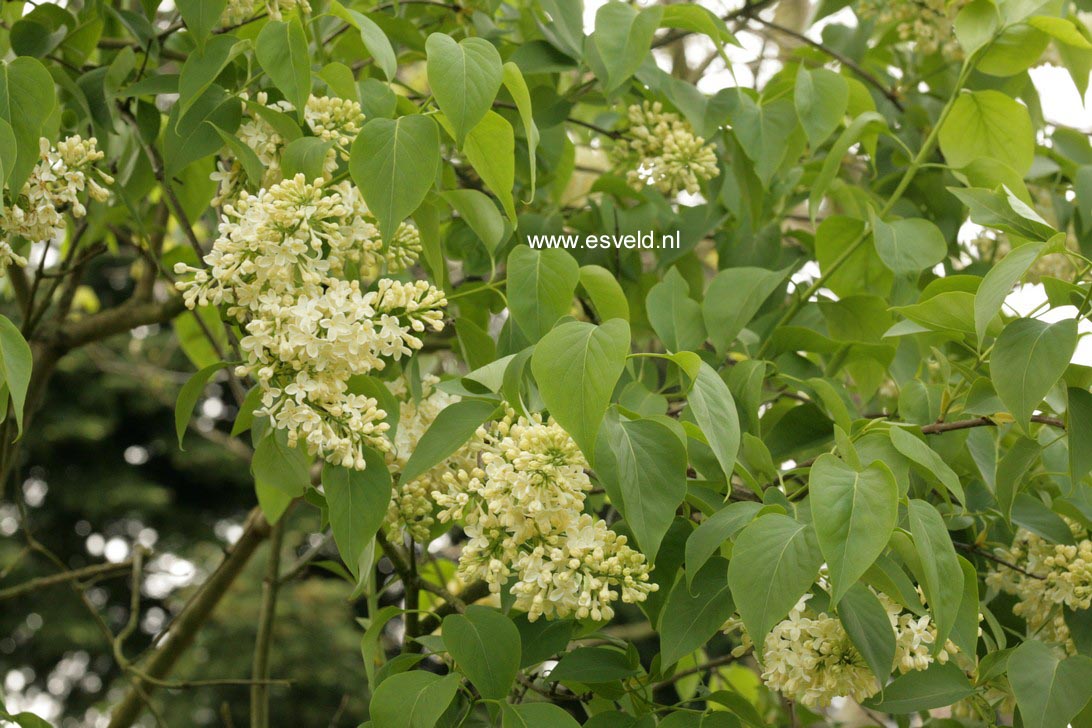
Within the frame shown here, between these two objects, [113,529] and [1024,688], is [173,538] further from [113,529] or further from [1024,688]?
[1024,688]

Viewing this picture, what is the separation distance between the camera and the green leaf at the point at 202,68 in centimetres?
88

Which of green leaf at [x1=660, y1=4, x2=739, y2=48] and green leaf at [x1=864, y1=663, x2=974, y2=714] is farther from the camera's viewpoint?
green leaf at [x1=660, y1=4, x2=739, y2=48]

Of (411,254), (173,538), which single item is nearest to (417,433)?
(411,254)

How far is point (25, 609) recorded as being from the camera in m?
6.11

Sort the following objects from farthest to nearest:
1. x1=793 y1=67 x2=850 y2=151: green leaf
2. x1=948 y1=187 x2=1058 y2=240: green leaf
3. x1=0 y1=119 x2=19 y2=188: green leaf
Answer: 1. x1=793 y1=67 x2=850 y2=151: green leaf
2. x1=948 y1=187 x2=1058 y2=240: green leaf
3. x1=0 y1=119 x2=19 y2=188: green leaf

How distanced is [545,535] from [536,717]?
0.15 m

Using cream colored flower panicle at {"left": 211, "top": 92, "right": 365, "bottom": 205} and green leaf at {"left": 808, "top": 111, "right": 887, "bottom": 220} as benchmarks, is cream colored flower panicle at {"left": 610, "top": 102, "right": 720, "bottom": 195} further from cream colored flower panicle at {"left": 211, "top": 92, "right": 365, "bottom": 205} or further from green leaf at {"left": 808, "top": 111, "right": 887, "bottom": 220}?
cream colored flower panicle at {"left": 211, "top": 92, "right": 365, "bottom": 205}

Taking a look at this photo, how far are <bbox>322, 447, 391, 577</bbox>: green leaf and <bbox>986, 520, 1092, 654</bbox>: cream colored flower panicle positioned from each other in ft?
1.98

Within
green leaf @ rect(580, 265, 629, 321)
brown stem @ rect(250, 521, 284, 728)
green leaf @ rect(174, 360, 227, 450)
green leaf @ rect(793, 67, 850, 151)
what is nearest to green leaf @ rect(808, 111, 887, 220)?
green leaf @ rect(793, 67, 850, 151)

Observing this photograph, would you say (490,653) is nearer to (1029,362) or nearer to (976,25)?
(1029,362)

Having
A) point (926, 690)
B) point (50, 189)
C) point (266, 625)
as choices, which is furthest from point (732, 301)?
point (266, 625)

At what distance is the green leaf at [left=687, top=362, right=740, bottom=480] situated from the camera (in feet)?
2.44

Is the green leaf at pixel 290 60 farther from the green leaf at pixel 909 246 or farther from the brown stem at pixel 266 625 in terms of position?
the brown stem at pixel 266 625

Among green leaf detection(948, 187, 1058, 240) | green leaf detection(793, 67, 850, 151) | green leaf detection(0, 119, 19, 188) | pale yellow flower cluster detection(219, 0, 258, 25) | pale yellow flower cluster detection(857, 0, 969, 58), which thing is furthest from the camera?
pale yellow flower cluster detection(857, 0, 969, 58)
